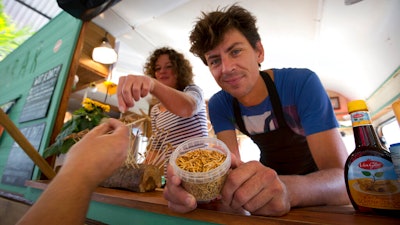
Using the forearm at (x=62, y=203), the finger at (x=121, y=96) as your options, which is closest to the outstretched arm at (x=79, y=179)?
the forearm at (x=62, y=203)

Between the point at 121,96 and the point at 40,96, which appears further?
the point at 40,96

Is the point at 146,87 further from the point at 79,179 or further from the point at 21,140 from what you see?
the point at 21,140

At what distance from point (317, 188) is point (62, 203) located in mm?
585

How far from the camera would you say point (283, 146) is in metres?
1.02

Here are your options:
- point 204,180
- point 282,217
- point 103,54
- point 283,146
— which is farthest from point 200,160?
point 103,54

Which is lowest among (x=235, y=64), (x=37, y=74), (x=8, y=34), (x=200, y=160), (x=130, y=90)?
(x=200, y=160)

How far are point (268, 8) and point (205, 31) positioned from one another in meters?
1.60

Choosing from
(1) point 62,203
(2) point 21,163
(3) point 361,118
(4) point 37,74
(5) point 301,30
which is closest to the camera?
(1) point 62,203

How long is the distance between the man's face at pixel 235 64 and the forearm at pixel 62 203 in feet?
2.37

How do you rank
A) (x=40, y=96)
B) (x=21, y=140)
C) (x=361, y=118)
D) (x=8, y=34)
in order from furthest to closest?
→ (x=8, y=34), (x=40, y=96), (x=21, y=140), (x=361, y=118)

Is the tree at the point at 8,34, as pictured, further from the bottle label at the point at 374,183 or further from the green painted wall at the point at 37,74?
the bottle label at the point at 374,183

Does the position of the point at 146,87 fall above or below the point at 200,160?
above

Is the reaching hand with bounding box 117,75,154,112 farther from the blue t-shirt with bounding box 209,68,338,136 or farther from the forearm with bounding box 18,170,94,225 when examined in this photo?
the blue t-shirt with bounding box 209,68,338,136

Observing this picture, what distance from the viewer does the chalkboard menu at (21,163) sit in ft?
4.91
